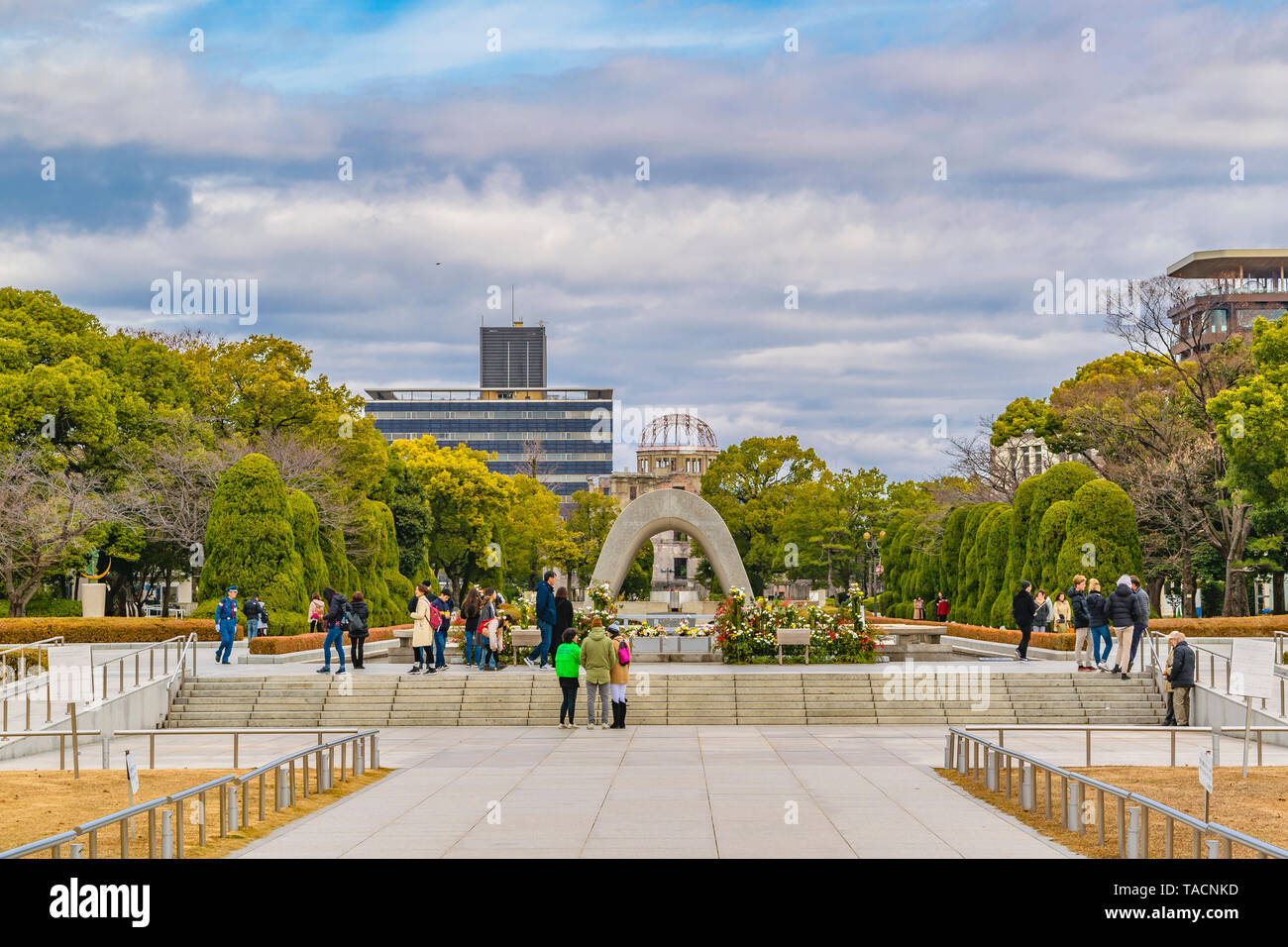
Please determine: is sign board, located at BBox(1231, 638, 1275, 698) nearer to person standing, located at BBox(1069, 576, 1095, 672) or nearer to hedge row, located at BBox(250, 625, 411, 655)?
person standing, located at BBox(1069, 576, 1095, 672)

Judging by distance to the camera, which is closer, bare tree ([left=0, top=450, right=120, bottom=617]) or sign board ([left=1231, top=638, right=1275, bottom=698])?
sign board ([left=1231, top=638, right=1275, bottom=698])

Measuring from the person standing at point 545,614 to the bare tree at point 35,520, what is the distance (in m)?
15.6

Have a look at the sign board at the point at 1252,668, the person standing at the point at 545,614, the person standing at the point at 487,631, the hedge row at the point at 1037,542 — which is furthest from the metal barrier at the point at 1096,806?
the hedge row at the point at 1037,542

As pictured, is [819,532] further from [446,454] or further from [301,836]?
[301,836]

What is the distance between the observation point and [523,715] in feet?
67.1

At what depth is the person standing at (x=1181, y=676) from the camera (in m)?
17.8

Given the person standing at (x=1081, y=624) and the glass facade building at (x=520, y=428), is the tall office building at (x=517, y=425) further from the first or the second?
the person standing at (x=1081, y=624)

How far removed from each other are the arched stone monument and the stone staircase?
17.9m

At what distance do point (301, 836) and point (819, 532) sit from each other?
58.8m

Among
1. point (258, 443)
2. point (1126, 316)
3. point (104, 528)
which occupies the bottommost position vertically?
point (104, 528)

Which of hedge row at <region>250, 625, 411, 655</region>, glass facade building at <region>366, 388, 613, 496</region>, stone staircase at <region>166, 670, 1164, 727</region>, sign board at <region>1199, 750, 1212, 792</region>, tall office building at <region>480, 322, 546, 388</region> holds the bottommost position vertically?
stone staircase at <region>166, 670, 1164, 727</region>

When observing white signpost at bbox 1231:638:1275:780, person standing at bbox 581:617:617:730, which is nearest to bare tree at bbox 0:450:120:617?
person standing at bbox 581:617:617:730

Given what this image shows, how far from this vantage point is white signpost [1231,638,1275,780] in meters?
20.0
